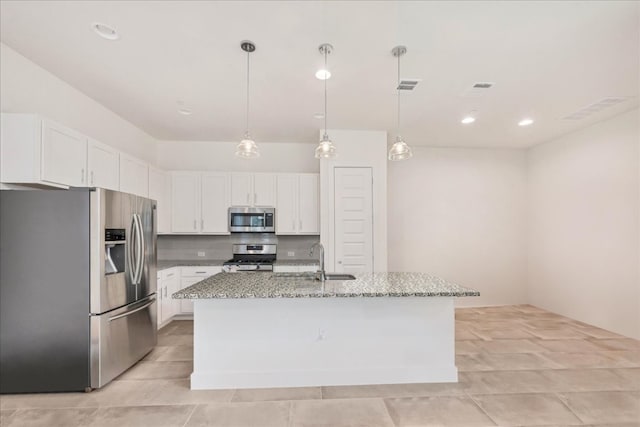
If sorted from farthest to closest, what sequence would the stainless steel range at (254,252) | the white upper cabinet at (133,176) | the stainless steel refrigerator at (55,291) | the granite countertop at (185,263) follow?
the stainless steel range at (254,252) → the granite countertop at (185,263) → the white upper cabinet at (133,176) → the stainless steel refrigerator at (55,291)

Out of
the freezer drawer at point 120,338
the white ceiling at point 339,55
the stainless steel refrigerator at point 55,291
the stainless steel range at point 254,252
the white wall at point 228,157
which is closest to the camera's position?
the white ceiling at point 339,55

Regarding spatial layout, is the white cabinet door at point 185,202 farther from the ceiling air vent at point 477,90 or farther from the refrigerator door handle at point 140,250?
the ceiling air vent at point 477,90

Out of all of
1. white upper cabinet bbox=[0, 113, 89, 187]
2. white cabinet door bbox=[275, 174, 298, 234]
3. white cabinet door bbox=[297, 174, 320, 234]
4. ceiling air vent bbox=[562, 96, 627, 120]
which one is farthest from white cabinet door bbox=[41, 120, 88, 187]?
ceiling air vent bbox=[562, 96, 627, 120]

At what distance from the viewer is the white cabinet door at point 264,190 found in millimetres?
4930

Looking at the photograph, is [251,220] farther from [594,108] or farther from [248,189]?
[594,108]

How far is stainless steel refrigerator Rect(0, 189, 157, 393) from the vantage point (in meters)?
2.52

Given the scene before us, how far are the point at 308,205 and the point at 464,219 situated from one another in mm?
2943

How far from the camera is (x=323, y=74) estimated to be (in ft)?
9.57

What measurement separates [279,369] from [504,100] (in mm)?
3793

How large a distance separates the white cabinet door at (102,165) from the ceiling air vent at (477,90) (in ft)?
13.1

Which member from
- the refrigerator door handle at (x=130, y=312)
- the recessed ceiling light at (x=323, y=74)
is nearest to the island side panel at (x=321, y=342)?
the refrigerator door handle at (x=130, y=312)

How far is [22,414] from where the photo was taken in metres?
2.31

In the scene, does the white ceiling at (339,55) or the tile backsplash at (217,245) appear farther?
the tile backsplash at (217,245)

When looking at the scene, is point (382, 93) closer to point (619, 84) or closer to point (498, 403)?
point (619, 84)
